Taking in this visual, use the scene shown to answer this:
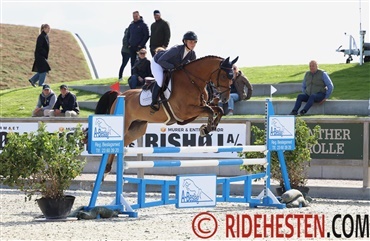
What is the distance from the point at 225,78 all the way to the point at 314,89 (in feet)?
21.3

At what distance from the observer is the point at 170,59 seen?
13.0 meters

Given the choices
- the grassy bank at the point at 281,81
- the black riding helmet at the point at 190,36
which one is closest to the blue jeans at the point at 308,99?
the grassy bank at the point at 281,81

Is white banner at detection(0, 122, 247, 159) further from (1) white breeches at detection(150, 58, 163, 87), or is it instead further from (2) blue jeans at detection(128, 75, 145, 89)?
(1) white breeches at detection(150, 58, 163, 87)

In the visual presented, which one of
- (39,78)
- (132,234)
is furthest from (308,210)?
(39,78)

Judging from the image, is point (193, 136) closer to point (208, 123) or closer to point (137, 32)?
point (208, 123)

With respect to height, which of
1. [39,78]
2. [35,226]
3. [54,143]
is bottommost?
[35,226]

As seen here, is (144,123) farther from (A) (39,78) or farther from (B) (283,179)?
(A) (39,78)

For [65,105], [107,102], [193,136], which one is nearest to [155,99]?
[107,102]

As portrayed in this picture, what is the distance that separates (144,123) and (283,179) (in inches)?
89.8

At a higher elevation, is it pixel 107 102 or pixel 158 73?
pixel 158 73

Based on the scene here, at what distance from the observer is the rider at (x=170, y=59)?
1279 cm

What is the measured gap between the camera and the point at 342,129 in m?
15.9

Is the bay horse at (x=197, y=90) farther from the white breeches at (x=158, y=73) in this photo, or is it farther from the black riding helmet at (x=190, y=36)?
the black riding helmet at (x=190, y=36)

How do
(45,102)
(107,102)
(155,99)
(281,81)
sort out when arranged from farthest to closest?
(281,81)
(45,102)
(107,102)
(155,99)
